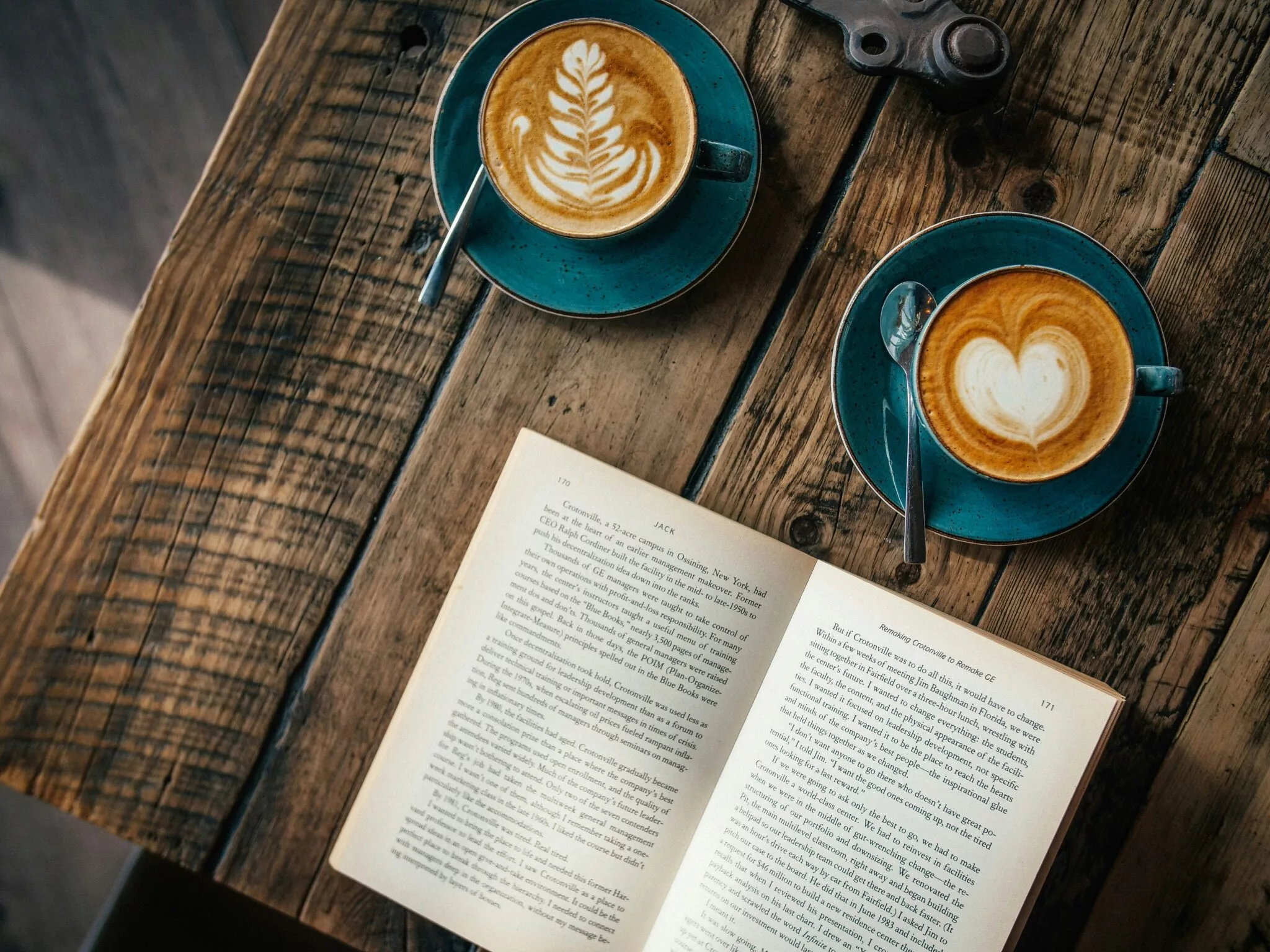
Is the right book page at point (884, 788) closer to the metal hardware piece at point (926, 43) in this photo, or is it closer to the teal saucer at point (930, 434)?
the teal saucer at point (930, 434)

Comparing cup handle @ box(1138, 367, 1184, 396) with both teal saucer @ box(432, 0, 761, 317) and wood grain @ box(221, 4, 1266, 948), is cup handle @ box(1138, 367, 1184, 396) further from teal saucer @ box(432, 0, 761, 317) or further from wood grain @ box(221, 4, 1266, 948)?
teal saucer @ box(432, 0, 761, 317)

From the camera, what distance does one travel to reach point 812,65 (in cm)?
82

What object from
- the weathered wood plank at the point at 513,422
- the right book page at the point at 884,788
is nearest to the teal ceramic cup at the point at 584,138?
the weathered wood plank at the point at 513,422

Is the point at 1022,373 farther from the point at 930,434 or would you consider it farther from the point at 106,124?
the point at 106,124

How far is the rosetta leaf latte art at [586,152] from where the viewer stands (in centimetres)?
74

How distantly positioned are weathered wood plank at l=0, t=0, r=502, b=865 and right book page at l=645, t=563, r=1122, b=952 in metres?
0.46

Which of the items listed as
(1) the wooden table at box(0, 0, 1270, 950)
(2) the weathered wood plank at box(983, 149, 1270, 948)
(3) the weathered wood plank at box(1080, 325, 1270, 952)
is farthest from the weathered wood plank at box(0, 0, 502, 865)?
(3) the weathered wood plank at box(1080, 325, 1270, 952)

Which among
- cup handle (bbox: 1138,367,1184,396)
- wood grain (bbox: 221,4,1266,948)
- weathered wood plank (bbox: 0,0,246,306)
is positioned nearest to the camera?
cup handle (bbox: 1138,367,1184,396)

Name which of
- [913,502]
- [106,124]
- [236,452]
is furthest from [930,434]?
[106,124]

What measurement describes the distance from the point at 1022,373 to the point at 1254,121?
1.21 ft

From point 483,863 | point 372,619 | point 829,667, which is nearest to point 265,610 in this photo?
point 372,619

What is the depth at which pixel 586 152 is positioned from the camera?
75cm

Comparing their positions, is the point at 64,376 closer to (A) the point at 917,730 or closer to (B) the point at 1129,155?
(A) the point at 917,730

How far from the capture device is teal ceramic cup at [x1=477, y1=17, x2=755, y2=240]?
28.9 inches
